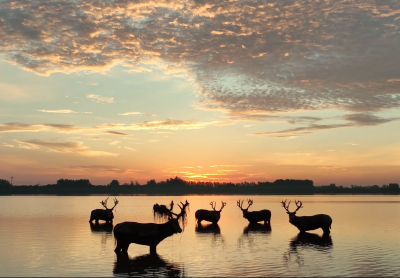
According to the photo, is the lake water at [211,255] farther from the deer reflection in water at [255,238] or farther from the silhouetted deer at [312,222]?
the silhouetted deer at [312,222]

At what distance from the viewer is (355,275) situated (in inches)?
631

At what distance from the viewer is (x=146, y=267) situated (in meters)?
17.9

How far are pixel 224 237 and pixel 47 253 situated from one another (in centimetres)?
1264

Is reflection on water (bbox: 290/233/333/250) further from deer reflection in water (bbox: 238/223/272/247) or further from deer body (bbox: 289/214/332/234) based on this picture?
deer reflection in water (bbox: 238/223/272/247)

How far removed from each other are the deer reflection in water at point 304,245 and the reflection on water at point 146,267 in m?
5.31

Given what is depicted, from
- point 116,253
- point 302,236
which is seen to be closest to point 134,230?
point 116,253

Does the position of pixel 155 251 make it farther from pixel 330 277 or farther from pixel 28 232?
pixel 28 232

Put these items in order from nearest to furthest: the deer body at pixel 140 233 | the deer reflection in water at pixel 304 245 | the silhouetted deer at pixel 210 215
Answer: the deer reflection in water at pixel 304 245 → the deer body at pixel 140 233 → the silhouetted deer at pixel 210 215

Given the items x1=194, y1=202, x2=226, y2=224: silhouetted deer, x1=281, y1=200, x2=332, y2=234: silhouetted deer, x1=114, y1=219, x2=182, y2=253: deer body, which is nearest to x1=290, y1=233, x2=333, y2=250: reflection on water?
x1=281, y1=200, x2=332, y2=234: silhouetted deer

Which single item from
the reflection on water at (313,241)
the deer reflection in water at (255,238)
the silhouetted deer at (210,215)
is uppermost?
the silhouetted deer at (210,215)

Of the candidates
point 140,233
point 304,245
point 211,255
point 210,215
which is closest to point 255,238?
point 304,245

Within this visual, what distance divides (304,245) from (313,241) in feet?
7.63

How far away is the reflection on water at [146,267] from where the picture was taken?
16625 millimetres

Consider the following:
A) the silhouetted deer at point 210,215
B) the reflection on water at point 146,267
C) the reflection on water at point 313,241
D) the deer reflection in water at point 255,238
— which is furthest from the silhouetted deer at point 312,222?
the reflection on water at point 146,267
